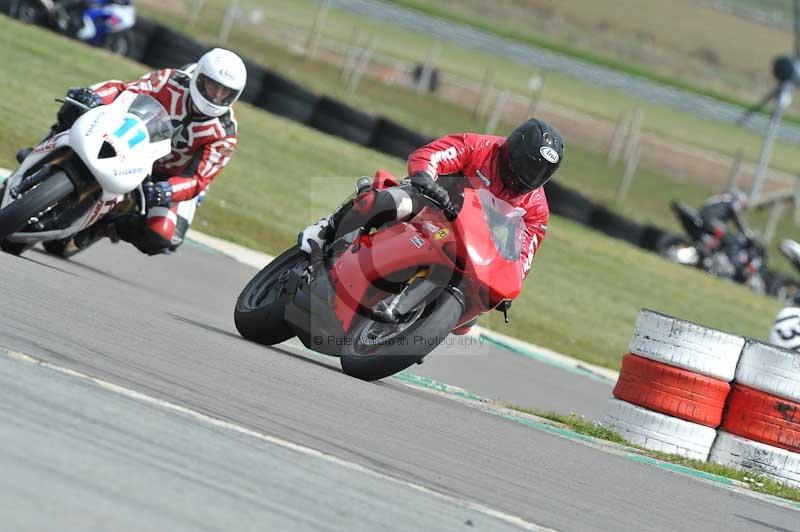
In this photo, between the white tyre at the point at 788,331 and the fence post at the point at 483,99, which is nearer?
the white tyre at the point at 788,331

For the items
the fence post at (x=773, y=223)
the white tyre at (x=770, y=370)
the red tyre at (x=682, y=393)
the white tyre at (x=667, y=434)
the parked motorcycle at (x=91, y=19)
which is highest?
the fence post at (x=773, y=223)

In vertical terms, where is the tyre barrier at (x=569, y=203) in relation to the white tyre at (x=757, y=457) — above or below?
above

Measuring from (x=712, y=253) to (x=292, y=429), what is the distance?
74.5 feet

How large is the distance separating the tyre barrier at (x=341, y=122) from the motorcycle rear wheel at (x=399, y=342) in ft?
54.9

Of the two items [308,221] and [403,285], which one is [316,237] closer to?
[403,285]

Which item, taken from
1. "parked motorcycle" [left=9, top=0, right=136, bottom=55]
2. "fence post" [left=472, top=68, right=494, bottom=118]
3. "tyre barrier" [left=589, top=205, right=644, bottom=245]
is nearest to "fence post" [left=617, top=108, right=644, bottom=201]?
"fence post" [left=472, top=68, right=494, bottom=118]

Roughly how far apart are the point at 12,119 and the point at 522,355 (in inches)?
247

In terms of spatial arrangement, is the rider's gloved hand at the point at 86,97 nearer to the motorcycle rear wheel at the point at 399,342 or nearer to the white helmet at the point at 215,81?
the white helmet at the point at 215,81

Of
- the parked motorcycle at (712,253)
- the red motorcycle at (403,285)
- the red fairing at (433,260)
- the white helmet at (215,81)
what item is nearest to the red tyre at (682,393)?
the red motorcycle at (403,285)

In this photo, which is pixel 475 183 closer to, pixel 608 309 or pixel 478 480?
pixel 478 480

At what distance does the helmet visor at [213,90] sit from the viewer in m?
9.91

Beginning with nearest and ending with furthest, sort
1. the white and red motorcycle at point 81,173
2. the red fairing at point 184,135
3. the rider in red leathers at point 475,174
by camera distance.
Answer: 1. the rider in red leathers at point 475,174
2. the white and red motorcycle at point 81,173
3. the red fairing at point 184,135

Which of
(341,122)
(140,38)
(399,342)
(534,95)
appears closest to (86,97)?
(399,342)

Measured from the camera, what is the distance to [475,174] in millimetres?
8633
